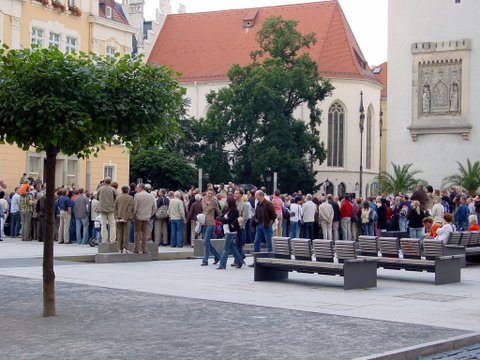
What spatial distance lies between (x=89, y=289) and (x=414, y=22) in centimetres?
4374

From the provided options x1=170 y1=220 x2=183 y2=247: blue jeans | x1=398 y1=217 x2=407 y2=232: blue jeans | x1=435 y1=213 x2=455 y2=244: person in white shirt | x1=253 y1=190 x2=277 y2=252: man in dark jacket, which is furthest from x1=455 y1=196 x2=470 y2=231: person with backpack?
x1=253 y1=190 x2=277 y2=252: man in dark jacket

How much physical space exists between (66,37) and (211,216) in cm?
2680

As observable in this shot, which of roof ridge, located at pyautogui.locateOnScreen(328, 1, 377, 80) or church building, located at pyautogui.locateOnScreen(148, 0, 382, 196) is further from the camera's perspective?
roof ridge, located at pyautogui.locateOnScreen(328, 1, 377, 80)

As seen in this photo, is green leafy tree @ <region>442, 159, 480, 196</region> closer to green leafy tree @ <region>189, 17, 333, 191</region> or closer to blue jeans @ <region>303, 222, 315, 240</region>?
green leafy tree @ <region>189, 17, 333, 191</region>

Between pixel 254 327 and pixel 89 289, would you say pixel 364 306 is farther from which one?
pixel 89 289

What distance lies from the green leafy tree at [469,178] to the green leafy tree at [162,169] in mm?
17396

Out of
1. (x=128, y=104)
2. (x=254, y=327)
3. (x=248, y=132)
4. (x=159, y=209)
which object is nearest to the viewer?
(x=254, y=327)

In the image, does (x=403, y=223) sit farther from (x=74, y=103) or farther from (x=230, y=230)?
(x=74, y=103)

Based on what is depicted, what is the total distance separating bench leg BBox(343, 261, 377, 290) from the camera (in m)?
16.4

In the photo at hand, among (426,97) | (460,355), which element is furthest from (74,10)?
(460,355)

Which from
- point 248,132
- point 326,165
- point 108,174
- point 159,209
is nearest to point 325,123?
point 326,165

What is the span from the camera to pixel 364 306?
1407cm

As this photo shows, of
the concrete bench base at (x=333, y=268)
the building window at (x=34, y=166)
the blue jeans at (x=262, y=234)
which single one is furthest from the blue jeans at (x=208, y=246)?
the building window at (x=34, y=166)

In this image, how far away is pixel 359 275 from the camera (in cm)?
1662
